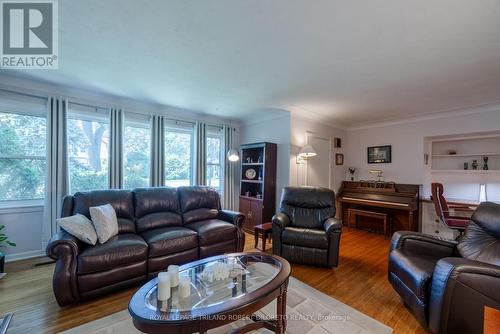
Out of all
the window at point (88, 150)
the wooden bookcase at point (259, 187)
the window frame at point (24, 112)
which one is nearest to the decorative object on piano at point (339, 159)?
the wooden bookcase at point (259, 187)

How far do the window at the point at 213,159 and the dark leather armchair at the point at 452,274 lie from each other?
3613mm

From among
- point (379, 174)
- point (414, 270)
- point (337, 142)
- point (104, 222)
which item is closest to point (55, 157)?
point (104, 222)

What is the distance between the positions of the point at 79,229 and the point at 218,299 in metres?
1.70

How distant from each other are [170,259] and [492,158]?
575 cm

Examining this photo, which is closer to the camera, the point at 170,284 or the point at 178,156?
the point at 170,284

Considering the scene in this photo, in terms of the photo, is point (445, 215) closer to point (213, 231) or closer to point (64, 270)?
point (213, 231)

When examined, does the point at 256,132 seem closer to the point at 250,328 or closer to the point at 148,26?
the point at 148,26

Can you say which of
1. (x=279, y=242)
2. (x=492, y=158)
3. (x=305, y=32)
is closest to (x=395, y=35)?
(x=305, y=32)

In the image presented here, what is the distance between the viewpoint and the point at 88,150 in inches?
134

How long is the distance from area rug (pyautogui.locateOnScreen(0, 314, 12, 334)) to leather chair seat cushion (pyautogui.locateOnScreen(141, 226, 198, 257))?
1074mm

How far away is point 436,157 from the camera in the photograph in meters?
4.48

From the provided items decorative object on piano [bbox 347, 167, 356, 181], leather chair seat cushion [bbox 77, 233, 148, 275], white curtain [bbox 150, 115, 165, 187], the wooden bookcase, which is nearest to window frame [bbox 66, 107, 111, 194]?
white curtain [bbox 150, 115, 165, 187]

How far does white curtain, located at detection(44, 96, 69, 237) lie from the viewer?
2.97 m

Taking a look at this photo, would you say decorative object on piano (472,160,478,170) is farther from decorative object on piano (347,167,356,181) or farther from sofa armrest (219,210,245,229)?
sofa armrest (219,210,245,229)
